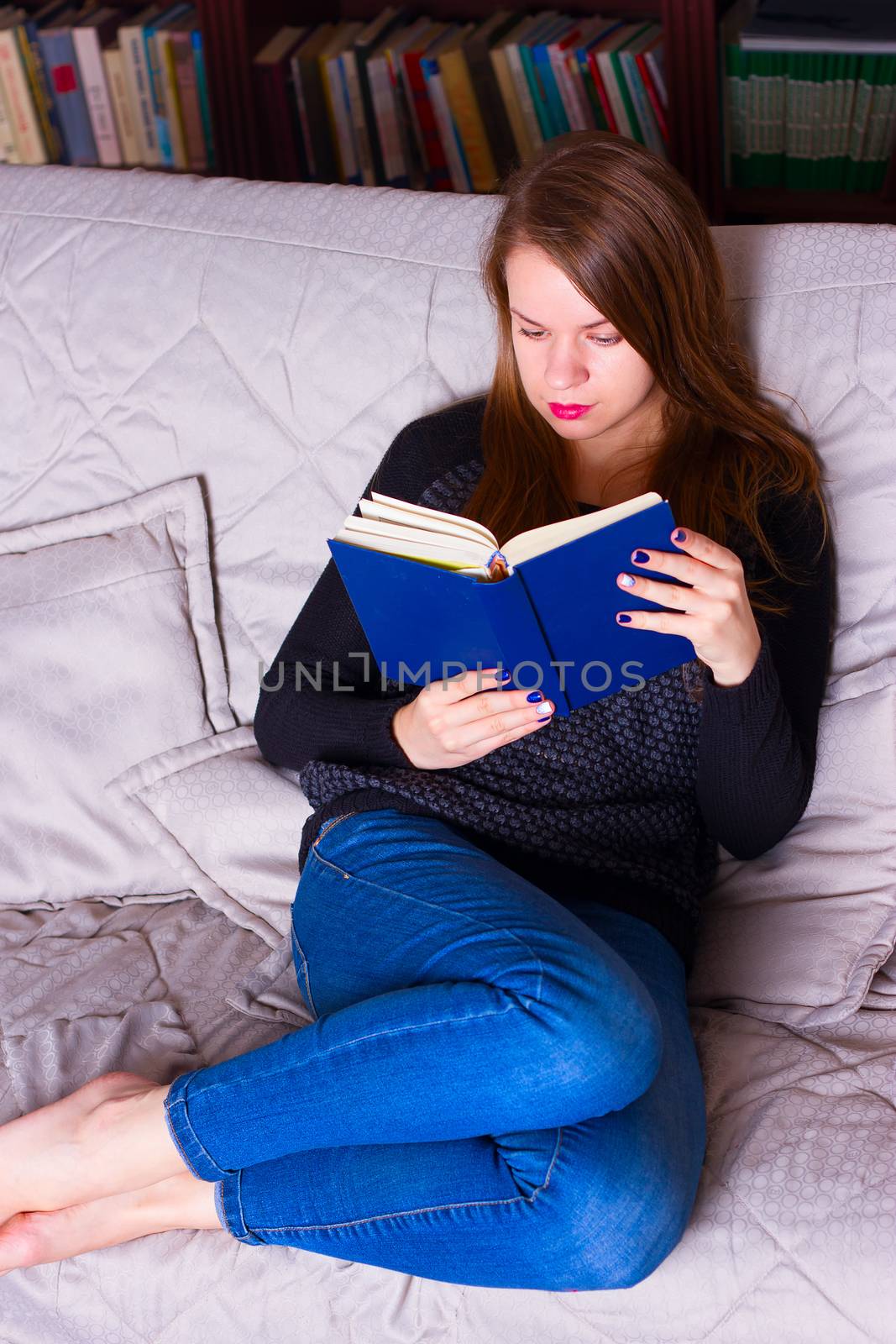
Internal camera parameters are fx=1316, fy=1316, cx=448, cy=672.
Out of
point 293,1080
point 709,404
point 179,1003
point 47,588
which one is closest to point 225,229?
point 47,588

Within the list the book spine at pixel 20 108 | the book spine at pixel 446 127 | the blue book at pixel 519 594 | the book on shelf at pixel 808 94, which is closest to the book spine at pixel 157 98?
the book spine at pixel 20 108

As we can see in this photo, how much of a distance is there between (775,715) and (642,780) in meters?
0.16

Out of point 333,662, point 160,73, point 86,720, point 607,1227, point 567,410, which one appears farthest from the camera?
point 160,73

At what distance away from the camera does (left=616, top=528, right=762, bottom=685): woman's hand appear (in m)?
1.08

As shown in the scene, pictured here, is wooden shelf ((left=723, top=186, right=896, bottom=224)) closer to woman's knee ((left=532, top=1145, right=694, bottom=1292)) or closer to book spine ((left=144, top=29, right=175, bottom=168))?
book spine ((left=144, top=29, right=175, bottom=168))

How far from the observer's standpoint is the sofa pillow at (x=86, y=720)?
156 cm

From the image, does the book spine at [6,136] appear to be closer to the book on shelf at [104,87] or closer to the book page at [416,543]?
the book on shelf at [104,87]

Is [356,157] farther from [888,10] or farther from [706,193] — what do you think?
[888,10]

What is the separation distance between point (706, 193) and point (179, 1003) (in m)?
1.61

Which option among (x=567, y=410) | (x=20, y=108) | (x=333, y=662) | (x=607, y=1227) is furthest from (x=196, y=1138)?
(x=20, y=108)

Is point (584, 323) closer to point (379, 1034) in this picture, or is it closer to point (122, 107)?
point (379, 1034)

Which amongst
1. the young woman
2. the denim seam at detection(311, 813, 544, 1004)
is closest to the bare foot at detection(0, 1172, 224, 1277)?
the young woman

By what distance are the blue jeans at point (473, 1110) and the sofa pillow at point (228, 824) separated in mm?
321

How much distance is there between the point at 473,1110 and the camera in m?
1.07
